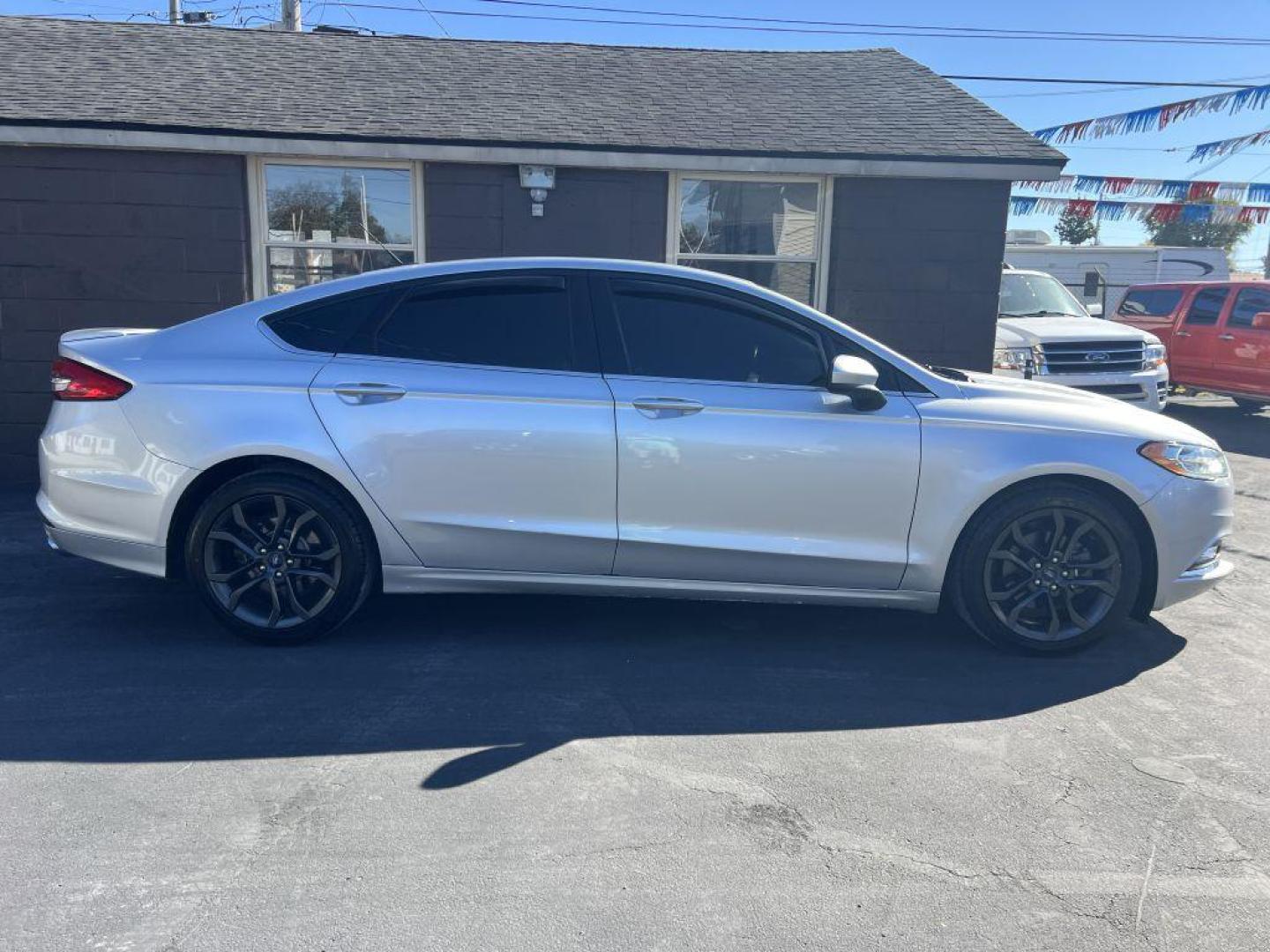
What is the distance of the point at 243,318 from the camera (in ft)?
15.2

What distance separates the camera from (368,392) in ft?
14.7

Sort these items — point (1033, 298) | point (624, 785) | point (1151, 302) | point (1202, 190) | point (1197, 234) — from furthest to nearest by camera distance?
point (1197, 234) < point (1202, 190) < point (1151, 302) < point (1033, 298) < point (624, 785)

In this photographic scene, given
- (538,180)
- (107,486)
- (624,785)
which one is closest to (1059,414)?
(624,785)

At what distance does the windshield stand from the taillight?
9561 mm

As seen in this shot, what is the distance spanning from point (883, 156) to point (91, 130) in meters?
6.16

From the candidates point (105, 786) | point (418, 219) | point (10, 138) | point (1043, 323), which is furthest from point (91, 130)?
point (1043, 323)

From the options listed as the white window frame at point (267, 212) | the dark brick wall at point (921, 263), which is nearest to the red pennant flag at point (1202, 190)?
the dark brick wall at point (921, 263)

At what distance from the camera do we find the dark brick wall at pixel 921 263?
874cm

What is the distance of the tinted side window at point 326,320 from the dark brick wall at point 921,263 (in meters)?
5.20

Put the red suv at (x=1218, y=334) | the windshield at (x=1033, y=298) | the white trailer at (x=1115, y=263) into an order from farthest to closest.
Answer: the white trailer at (x=1115, y=263) < the red suv at (x=1218, y=334) < the windshield at (x=1033, y=298)

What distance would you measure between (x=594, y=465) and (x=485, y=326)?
0.83 meters

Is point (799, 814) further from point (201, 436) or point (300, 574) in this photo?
point (201, 436)

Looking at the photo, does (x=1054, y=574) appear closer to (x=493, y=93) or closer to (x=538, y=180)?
(x=538, y=180)

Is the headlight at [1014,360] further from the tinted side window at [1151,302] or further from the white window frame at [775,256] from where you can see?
the tinted side window at [1151,302]
